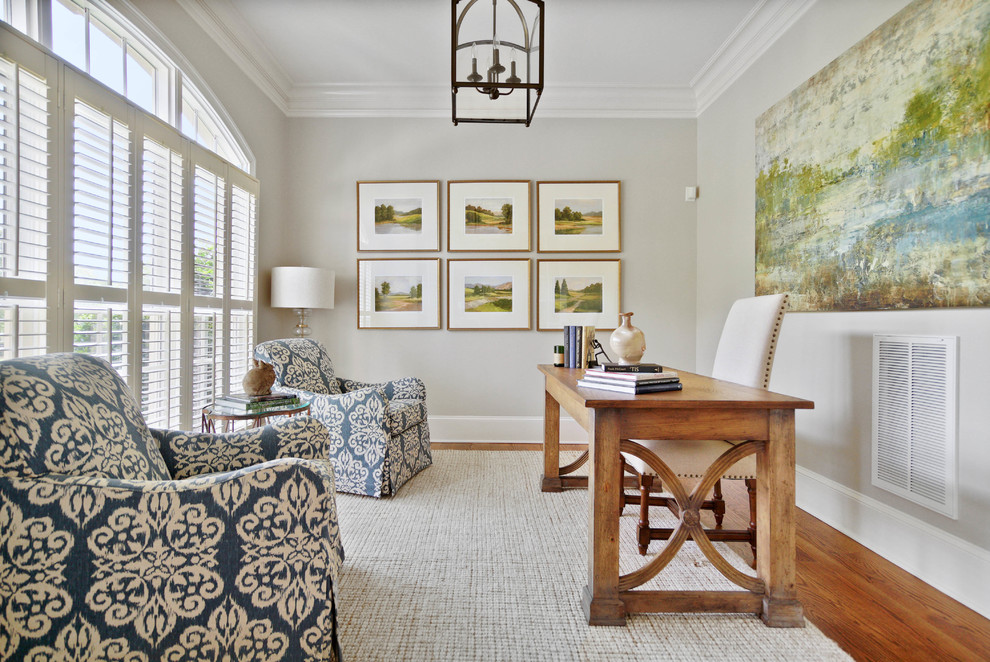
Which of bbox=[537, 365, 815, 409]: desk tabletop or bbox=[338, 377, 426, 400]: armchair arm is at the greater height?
bbox=[537, 365, 815, 409]: desk tabletop

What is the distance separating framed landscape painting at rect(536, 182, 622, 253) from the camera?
13.0 feet

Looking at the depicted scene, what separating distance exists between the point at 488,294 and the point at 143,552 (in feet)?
10.2

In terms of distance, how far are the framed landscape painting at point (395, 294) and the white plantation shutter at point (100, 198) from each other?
1934mm

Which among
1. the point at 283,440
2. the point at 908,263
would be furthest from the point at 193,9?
the point at 908,263

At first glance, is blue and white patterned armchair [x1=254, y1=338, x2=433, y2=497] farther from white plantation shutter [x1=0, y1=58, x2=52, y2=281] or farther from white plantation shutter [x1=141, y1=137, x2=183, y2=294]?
white plantation shutter [x1=0, y1=58, x2=52, y2=281]

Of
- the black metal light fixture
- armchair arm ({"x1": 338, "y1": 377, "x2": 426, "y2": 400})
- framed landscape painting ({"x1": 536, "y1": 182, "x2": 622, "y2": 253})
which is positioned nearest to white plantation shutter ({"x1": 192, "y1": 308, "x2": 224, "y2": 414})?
armchair arm ({"x1": 338, "y1": 377, "x2": 426, "y2": 400})

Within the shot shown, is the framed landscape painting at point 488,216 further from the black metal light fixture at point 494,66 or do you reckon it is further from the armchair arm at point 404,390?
the armchair arm at point 404,390

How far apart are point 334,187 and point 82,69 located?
204cm

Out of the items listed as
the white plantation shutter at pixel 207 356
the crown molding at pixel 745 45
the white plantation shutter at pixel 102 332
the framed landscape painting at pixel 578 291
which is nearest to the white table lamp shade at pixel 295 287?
the white plantation shutter at pixel 207 356

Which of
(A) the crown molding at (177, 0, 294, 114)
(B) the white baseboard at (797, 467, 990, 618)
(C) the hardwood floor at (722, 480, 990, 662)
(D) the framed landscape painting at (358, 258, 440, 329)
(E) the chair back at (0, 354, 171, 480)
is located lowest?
(C) the hardwood floor at (722, 480, 990, 662)

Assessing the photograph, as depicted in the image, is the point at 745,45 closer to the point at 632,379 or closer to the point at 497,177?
the point at 497,177

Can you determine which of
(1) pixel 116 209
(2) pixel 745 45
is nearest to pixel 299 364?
(1) pixel 116 209

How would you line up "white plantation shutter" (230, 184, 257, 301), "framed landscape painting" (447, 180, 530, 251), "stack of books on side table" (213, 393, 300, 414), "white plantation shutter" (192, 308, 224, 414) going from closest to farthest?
"stack of books on side table" (213, 393, 300, 414)
"white plantation shutter" (192, 308, 224, 414)
"white plantation shutter" (230, 184, 257, 301)
"framed landscape painting" (447, 180, 530, 251)

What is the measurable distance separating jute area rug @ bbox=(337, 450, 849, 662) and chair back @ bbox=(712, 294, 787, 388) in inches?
31.0
